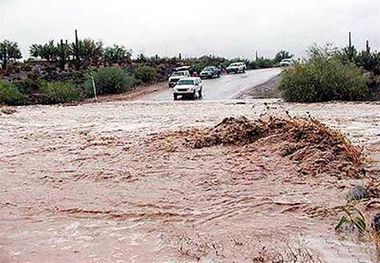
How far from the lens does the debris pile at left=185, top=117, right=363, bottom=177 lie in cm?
1341

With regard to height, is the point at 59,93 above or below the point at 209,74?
below

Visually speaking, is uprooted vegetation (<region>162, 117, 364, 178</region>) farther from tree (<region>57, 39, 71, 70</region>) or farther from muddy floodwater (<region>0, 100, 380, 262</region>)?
tree (<region>57, 39, 71, 70</region>)

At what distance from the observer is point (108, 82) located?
156ft

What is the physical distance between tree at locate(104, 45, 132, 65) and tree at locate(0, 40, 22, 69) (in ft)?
28.7

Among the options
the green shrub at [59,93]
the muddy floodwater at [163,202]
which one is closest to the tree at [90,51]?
the green shrub at [59,93]

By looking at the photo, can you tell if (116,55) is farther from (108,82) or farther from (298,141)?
(298,141)

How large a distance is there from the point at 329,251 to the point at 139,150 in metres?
9.45

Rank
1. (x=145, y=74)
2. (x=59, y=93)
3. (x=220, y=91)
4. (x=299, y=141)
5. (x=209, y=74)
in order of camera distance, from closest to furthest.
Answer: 1. (x=299, y=141)
2. (x=59, y=93)
3. (x=220, y=91)
4. (x=145, y=74)
5. (x=209, y=74)

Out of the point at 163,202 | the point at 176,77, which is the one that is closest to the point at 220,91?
the point at 176,77

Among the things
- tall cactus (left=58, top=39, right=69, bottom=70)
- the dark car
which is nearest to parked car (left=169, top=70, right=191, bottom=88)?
the dark car

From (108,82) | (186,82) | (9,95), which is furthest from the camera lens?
(108,82)

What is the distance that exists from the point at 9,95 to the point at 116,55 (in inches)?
1115

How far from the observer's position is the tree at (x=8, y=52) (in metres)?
59.1

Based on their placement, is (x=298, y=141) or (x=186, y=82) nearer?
(x=298, y=141)
